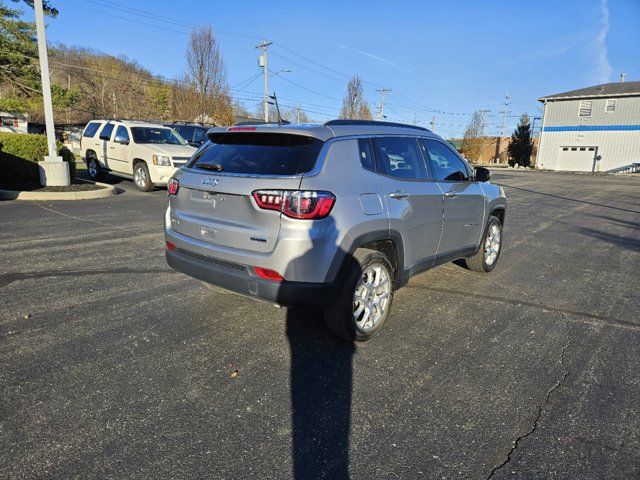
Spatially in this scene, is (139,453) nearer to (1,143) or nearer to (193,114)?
(1,143)

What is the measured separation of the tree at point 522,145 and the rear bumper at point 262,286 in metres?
53.7

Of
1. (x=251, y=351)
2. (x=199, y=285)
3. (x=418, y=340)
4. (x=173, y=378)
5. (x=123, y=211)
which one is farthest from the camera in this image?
(x=123, y=211)

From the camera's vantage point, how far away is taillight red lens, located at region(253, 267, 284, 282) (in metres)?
3.27

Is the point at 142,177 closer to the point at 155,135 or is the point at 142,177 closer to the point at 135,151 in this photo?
the point at 135,151

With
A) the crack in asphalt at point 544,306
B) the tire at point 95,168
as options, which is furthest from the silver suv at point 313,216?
the tire at point 95,168

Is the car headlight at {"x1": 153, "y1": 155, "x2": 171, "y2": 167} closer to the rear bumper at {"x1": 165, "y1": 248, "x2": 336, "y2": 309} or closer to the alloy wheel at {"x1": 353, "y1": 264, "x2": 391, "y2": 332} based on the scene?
the rear bumper at {"x1": 165, "y1": 248, "x2": 336, "y2": 309}

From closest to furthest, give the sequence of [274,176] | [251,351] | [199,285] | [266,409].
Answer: [266,409]
[274,176]
[251,351]
[199,285]

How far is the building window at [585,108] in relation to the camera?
142 ft

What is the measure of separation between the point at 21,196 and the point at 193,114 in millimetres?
21615

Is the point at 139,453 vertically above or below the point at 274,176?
below

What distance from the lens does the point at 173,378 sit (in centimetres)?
315

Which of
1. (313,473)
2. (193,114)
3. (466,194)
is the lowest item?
(313,473)

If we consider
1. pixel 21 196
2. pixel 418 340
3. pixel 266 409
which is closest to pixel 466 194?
pixel 418 340

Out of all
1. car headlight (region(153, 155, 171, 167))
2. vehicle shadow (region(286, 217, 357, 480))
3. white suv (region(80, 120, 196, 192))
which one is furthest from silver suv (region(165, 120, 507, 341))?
white suv (region(80, 120, 196, 192))
